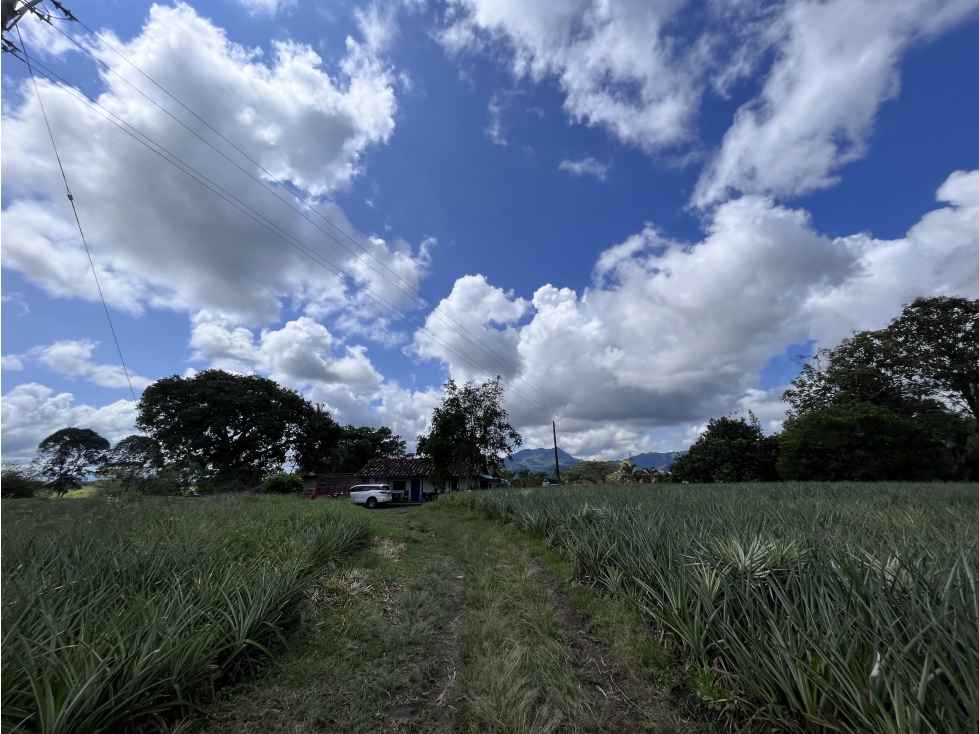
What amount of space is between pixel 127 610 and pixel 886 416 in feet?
108

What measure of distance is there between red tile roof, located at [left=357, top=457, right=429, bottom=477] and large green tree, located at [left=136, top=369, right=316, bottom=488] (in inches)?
367

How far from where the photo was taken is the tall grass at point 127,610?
2.19m

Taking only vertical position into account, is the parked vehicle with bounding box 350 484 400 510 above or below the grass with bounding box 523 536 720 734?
above

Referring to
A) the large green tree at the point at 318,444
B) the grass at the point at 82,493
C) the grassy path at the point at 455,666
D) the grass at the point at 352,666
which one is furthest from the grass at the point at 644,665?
the large green tree at the point at 318,444

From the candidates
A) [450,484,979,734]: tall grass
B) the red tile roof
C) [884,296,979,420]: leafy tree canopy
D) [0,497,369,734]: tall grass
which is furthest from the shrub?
[884,296,979,420]: leafy tree canopy

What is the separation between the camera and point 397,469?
1478 inches

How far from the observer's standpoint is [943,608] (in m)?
1.99

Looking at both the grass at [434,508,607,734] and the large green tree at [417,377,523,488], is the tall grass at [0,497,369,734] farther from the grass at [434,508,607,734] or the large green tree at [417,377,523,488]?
the large green tree at [417,377,523,488]

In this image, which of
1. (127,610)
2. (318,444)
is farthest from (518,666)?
(318,444)

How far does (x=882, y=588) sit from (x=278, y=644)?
15.7ft

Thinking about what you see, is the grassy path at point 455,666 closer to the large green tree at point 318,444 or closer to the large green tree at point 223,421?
the large green tree at point 223,421

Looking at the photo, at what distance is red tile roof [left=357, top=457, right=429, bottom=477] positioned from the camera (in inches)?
1433

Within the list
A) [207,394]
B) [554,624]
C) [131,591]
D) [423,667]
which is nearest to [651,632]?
[554,624]

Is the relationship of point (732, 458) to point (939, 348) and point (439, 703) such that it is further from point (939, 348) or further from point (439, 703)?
point (439, 703)
